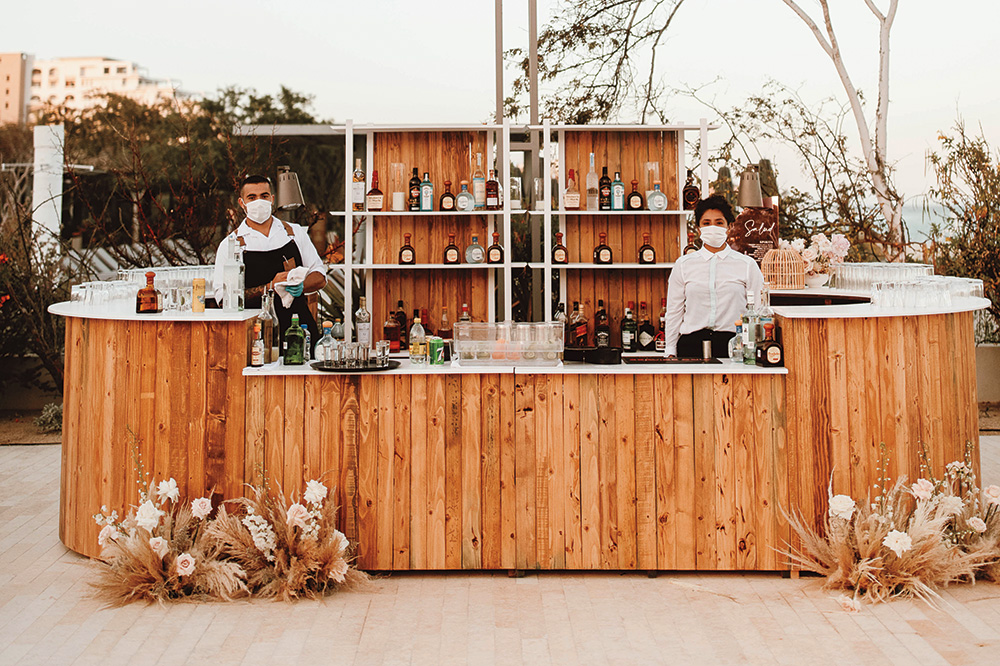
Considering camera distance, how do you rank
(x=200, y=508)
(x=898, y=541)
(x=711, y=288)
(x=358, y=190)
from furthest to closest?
(x=358, y=190), (x=711, y=288), (x=200, y=508), (x=898, y=541)

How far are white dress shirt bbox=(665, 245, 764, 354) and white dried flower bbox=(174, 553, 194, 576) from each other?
2752 millimetres

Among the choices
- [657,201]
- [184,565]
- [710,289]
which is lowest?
[184,565]

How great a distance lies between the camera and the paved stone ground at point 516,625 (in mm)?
2816

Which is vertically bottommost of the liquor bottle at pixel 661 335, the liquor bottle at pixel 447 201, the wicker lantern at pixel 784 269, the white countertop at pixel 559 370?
the white countertop at pixel 559 370

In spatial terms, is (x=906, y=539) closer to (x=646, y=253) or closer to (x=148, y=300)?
(x=646, y=253)

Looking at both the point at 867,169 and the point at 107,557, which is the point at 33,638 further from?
the point at 867,169

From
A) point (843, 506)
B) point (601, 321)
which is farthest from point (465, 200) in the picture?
point (843, 506)

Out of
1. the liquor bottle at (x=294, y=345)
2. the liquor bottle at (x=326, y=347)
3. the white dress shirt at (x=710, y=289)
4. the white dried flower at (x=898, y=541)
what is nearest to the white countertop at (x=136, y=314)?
the liquor bottle at (x=294, y=345)

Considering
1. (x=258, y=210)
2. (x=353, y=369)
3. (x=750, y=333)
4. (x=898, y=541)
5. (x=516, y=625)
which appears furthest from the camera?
(x=258, y=210)

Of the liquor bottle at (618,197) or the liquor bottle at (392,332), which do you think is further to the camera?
the liquor bottle at (618,197)

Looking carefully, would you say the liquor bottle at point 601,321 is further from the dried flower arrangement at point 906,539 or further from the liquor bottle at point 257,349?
the liquor bottle at point 257,349

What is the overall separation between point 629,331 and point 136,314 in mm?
3257

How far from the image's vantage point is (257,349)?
3.63 m

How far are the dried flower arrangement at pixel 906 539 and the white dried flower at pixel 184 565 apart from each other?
92.4 inches
